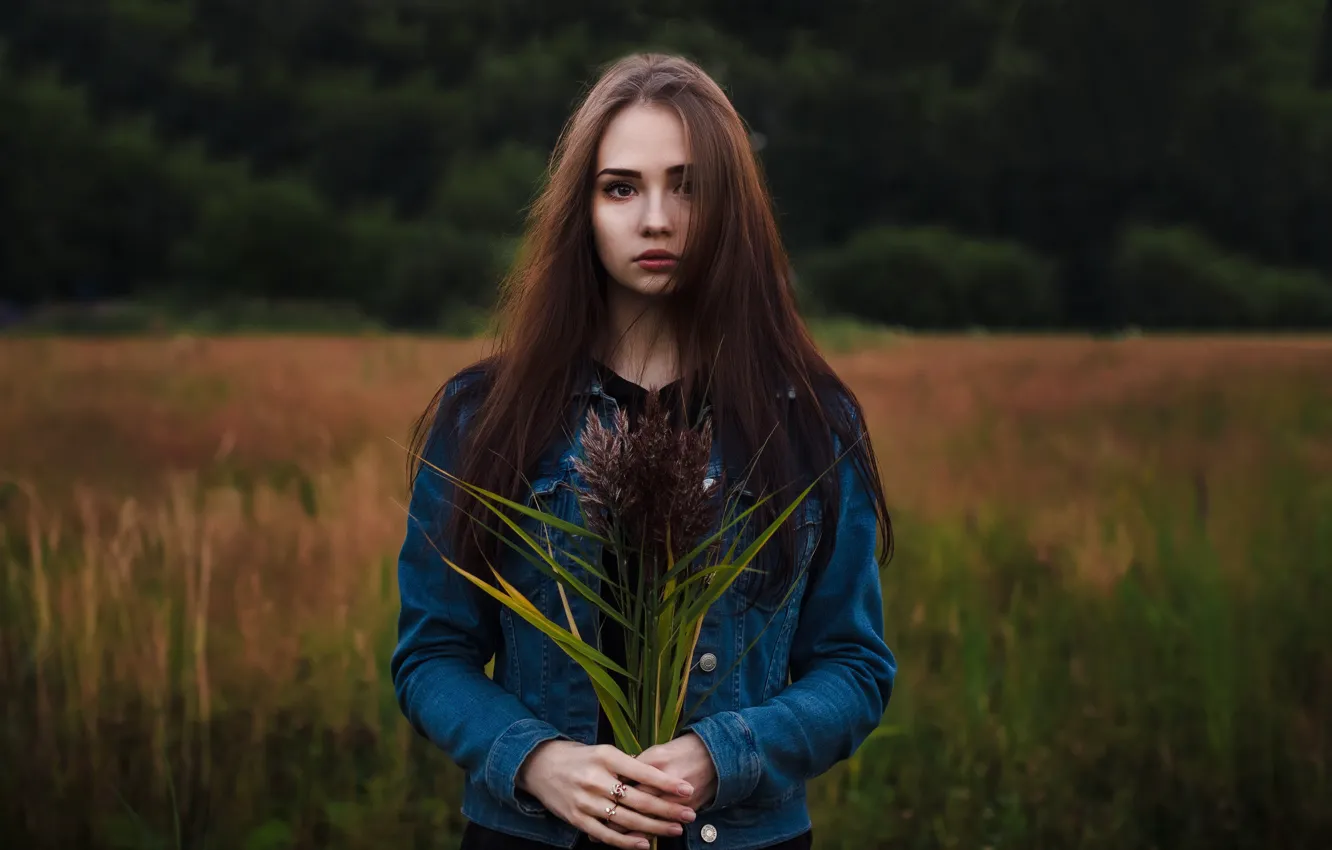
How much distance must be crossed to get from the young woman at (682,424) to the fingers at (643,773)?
0.17 m

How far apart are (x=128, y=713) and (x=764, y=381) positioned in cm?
202

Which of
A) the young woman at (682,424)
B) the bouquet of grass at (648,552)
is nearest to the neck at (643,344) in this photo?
the young woman at (682,424)

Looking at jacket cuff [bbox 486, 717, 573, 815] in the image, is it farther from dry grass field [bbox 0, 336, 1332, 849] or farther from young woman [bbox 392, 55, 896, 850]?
dry grass field [bbox 0, 336, 1332, 849]

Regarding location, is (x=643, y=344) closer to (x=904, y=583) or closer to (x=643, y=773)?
(x=643, y=773)

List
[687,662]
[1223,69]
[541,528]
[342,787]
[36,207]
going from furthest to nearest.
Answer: [36,207] → [1223,69] → [342,787] → [541,528] → [687,662]

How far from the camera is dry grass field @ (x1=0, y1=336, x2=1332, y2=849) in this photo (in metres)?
2.90

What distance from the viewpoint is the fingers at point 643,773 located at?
1.32m

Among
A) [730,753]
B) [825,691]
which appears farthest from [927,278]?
[730,753]

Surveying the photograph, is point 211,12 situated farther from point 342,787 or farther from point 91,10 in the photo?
point 342,787

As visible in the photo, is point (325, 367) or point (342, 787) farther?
point (325, 367)

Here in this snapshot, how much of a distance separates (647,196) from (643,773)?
2.23 feet

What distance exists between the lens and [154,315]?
21000mm

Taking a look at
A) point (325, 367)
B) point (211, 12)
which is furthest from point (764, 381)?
point (211, 12)

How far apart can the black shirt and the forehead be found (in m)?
0.27
